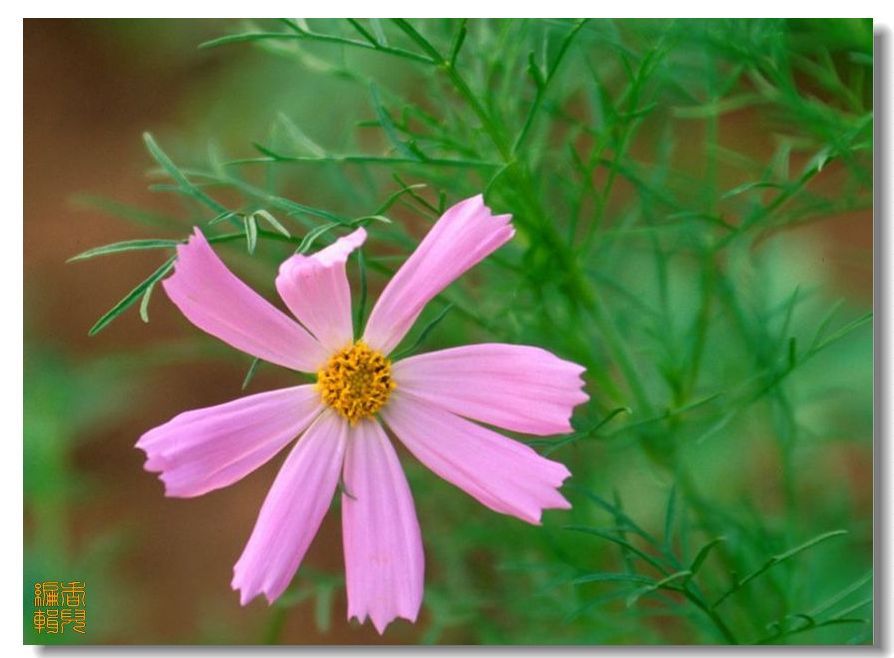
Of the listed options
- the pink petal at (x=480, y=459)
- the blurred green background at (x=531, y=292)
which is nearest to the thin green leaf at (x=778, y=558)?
the blurred green background at (x=531, y=292)

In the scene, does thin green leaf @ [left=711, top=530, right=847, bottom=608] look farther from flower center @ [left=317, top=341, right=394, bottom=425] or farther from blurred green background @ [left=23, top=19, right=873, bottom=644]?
flower center @ [left=317, top=341, right=394, bottom=425]

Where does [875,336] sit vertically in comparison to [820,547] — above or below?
above

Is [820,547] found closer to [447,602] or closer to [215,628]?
[447,602]

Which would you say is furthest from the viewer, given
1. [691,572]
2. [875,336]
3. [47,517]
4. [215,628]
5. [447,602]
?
[215,628]

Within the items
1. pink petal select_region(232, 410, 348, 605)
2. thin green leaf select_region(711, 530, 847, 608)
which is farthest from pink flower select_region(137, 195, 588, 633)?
thin green leaf select_region(711, 530, 847, 608)

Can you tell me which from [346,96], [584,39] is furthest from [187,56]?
[584,39]

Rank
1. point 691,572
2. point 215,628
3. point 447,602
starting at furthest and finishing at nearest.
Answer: point 215,628
point 447,602
point 691,572

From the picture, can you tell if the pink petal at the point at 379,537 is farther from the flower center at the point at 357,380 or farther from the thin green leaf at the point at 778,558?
the thin green leaf at the point at 778,558
